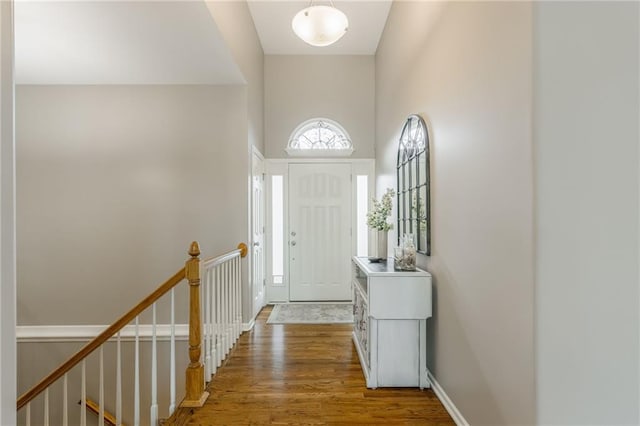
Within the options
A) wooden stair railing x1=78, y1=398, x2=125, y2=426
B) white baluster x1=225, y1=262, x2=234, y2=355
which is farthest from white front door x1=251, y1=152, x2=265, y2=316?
wooden stair railing x1=78, y1=398, x2=125, y2=426

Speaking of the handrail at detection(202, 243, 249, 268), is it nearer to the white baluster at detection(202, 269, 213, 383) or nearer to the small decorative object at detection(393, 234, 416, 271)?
the white baluster at detection(202, 269, 213, 383)

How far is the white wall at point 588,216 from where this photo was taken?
1357 millimetres

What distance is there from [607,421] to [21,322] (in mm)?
→ 5022

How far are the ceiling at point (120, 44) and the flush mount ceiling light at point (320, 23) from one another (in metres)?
0.68

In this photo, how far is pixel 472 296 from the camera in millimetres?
1910

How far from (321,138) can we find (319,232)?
1.35 metres

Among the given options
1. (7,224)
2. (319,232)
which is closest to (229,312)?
(319,232)

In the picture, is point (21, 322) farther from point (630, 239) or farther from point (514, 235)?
point (630, 239)

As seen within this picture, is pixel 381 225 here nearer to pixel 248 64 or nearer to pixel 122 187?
pixel 248 64

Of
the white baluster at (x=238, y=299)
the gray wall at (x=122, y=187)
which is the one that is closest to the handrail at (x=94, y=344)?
the white baluster at (x=238, y=299)

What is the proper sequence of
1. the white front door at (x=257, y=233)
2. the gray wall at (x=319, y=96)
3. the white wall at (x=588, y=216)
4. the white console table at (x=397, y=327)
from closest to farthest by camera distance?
the white wall at (x=588, y=216) < the white console table at (x=397, y=327) < the white front door at (x=257, y=233) < the gray wall at (x=319, y=96)

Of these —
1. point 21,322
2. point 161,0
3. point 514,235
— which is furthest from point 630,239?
point 21,322

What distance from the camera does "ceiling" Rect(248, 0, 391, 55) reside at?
3.96 meters

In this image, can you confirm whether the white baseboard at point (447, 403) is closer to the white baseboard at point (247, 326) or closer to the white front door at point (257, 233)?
the white baseboard at point (247, 326)
